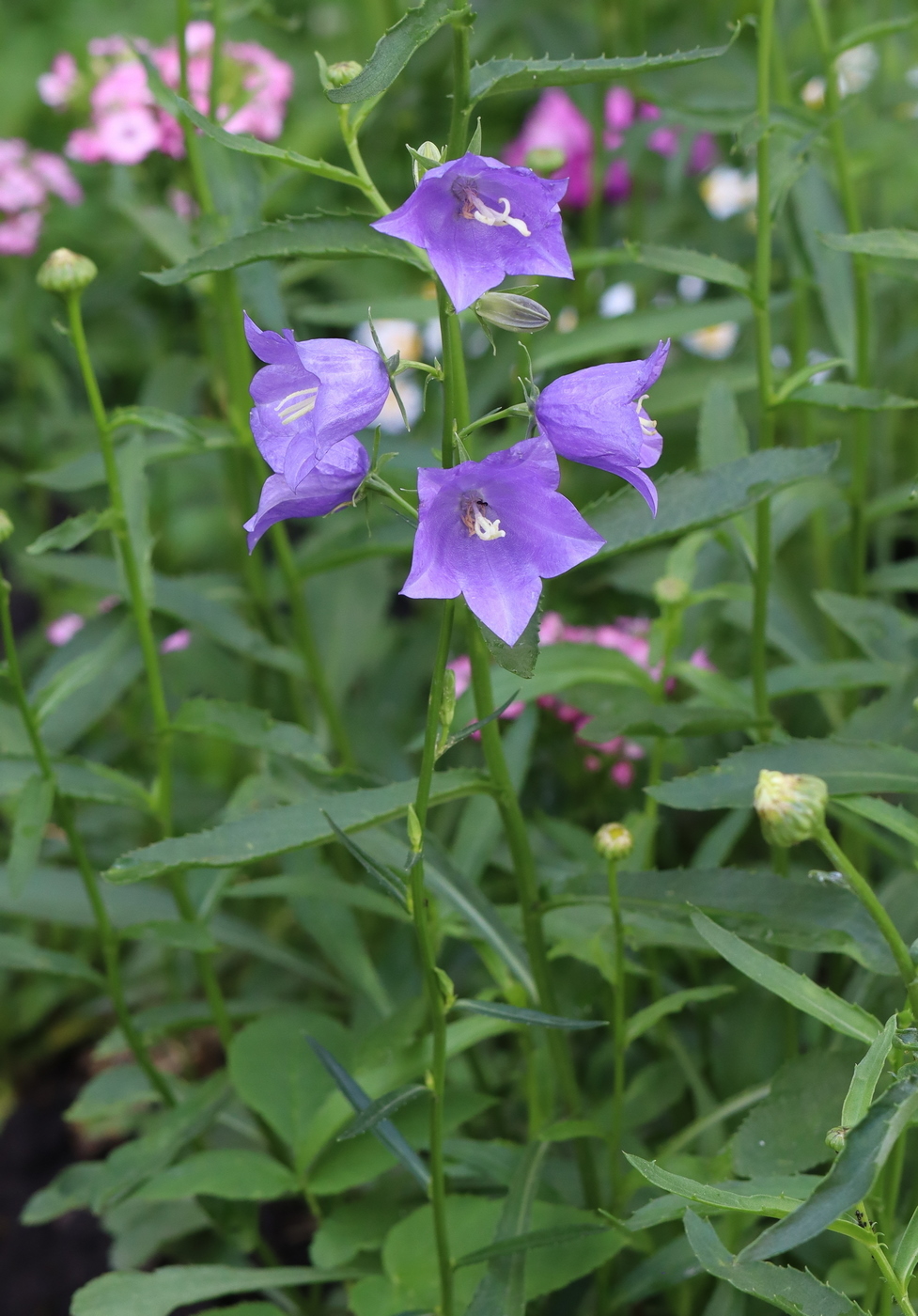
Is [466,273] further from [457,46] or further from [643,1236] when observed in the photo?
[643,1236]

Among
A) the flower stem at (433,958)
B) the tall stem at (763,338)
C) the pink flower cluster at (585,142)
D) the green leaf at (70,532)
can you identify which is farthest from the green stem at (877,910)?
the pink flower cluster at (585,142)

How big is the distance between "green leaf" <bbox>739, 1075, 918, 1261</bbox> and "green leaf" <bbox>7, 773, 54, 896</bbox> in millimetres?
939

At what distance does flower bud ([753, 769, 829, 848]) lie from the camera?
1.00m

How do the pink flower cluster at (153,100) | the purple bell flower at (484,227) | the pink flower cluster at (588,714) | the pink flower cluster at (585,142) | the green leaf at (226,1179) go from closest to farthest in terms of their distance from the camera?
the purple bell flower at (484,227) < the green leaf at (226,1179) < the pink flower cluster at (588,714) < the pink flower cluster at (153,100) < the pink flower cluster at (585,142)

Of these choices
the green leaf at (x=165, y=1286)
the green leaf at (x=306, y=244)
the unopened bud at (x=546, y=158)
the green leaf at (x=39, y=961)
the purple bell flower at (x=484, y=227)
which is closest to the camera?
the purple bell flower at (x=484, y=227)

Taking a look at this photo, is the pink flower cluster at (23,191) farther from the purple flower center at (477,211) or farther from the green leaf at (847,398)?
the purple flower center at (477,211)

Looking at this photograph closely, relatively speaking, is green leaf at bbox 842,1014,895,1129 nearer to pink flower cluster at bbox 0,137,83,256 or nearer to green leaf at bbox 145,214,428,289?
green leaf at bbox 145,214,428,289

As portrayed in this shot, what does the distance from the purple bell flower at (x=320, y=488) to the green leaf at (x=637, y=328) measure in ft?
3.51

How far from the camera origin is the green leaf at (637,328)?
78.4 inches

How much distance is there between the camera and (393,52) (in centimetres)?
95

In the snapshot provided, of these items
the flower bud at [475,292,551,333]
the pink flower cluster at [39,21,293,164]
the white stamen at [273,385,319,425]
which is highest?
the pink flower cluster at [39,21,293,164]

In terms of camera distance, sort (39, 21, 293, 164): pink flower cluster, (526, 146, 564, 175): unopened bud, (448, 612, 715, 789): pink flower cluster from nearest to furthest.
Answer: (526, 146, 564, 175): unopened bud
(448, 612, 715, 789): pink flower cluster
(39, 21, 293, 164): pink flower cluster

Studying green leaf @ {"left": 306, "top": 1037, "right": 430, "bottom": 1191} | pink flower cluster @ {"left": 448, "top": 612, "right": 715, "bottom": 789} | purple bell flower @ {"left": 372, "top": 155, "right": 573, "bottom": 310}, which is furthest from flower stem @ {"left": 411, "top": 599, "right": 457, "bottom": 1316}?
pink flower cluster @ {"left": 448, "top": 612, "right": 715, "bottom": 789}

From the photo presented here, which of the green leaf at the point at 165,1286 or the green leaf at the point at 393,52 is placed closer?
the green leaf at the point at 393,52
